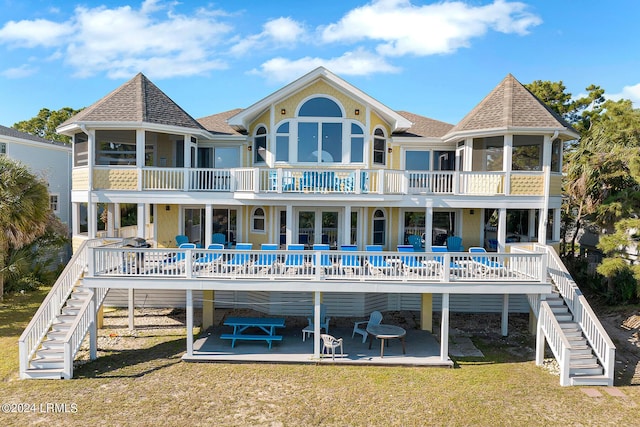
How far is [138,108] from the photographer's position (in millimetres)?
15656

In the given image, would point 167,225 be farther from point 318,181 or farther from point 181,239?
point 318,181

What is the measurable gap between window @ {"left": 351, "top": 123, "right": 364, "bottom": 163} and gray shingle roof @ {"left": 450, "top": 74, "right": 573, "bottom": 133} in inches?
161

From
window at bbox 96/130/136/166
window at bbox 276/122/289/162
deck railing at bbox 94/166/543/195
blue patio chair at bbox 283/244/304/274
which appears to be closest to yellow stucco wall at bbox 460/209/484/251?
deck railing at bbox 94/166/543/195

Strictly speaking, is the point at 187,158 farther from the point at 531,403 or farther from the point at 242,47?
the point at 531,403

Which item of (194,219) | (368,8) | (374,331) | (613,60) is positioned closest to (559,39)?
(613,60)

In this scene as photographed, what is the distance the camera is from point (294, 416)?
917cm

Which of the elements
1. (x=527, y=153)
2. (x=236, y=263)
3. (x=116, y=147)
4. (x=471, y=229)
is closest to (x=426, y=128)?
(x=527, y=153)

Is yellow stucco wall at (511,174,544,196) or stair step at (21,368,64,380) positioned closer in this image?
stair step at (21,368,64,380)

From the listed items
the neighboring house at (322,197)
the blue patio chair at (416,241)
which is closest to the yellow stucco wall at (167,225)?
the neighboring house at (322,197)

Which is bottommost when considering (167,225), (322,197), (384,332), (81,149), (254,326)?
(254,326)

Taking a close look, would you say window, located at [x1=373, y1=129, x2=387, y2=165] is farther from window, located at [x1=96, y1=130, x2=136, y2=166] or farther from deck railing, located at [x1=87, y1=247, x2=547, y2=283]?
window, located at [x1=96, y1=130, x2=136, y2=166]

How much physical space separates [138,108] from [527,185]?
16034mm

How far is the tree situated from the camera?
46750 millimetres

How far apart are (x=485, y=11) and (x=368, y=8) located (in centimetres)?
641
